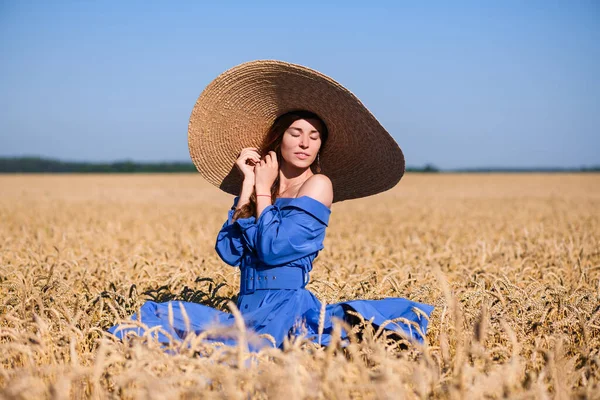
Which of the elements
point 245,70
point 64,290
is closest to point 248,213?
point 245,70

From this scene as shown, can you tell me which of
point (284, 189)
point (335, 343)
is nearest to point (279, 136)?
Result: point (284, 189)

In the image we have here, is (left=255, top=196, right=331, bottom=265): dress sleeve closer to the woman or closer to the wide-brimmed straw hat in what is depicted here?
the woman

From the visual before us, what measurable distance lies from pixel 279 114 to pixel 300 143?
340mm

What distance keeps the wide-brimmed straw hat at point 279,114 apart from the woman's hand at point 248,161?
0.51 feet

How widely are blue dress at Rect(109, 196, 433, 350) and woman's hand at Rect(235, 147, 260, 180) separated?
0.26m

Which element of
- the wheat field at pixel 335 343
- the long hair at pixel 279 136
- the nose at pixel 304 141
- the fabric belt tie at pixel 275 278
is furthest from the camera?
the long hair at pixel 279 136

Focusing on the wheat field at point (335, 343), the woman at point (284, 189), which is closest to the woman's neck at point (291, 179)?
the woman at point (284, 189)

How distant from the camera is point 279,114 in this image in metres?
3.59

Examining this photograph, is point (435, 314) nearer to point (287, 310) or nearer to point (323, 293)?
point (323, 293)

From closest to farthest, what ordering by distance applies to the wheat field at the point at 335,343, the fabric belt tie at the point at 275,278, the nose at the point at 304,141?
the wheat field at the point at 335,343, the fabric belt tie at the point at 275,278, the nose at the point at 304,141

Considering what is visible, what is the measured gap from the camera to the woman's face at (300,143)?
3338 mm

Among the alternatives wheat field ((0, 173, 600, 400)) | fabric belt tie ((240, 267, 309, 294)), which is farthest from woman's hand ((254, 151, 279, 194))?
wheat field ((0, 173, 600, 400))

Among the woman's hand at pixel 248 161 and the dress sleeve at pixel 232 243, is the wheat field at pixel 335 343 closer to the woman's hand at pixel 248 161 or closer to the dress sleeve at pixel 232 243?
the dress sleeve at pixel 232 243

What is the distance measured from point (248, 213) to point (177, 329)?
0.73 meters
